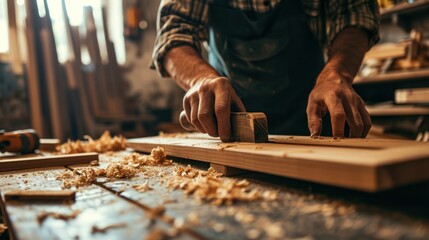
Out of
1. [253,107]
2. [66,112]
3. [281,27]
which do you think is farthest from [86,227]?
[66,112]

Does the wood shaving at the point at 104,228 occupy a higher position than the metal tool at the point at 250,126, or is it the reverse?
the metal tool at the point at 250,126

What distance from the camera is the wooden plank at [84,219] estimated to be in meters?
0.62

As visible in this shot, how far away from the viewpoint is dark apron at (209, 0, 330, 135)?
1981 mm

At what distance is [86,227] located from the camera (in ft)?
2.12

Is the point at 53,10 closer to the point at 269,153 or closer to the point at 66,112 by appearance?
the point at 66,112

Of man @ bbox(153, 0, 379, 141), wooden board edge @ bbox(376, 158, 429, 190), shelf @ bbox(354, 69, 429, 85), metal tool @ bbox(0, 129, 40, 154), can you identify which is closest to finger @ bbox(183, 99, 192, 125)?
man @ bbox(153, 0, 379, 141)

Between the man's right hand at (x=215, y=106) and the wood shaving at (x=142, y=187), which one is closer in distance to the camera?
the wood shaving at (x=142, y=187)

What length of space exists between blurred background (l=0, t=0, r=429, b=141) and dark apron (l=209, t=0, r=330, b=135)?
1.66 m

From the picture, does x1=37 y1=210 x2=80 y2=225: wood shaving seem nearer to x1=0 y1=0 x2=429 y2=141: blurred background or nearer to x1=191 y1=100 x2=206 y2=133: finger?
x1=191 y1=100 x2=206 y2=133: finger

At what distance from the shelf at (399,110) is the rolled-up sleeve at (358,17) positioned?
1812 millimetres

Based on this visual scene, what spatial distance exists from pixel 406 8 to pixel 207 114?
2997mm

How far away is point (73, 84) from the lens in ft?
15.6

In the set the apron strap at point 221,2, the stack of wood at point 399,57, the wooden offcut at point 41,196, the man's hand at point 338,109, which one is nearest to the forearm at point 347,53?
the man's hand at point 338,109

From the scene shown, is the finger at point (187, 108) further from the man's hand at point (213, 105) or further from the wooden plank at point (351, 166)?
the wooden plank at point (351, 166)
